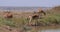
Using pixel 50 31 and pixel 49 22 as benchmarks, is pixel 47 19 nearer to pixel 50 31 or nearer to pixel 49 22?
pixel 49 22

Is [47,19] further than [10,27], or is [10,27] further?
[47,19]

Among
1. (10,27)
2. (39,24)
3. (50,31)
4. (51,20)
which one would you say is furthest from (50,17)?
(10,27)

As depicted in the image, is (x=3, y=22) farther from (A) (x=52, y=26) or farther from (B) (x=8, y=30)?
(A) (x=52, y=26)

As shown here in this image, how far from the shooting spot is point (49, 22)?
963 inches

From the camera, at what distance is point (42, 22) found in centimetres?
2392

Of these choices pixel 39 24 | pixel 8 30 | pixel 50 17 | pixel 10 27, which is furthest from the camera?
pixel 50 17

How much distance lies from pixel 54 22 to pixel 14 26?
5940 mm

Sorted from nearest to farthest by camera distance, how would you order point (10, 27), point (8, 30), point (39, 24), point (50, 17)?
point (8, 30) → point (10, 27) → point (39, 24) → point (50, 17)

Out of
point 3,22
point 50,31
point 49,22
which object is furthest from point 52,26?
point 3,22

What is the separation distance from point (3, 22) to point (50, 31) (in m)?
3.58

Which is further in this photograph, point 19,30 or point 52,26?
point 52,26

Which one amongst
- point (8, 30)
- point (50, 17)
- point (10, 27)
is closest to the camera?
point (8, 30)

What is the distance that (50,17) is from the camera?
25.1m

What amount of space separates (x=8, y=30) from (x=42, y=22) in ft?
21.9
